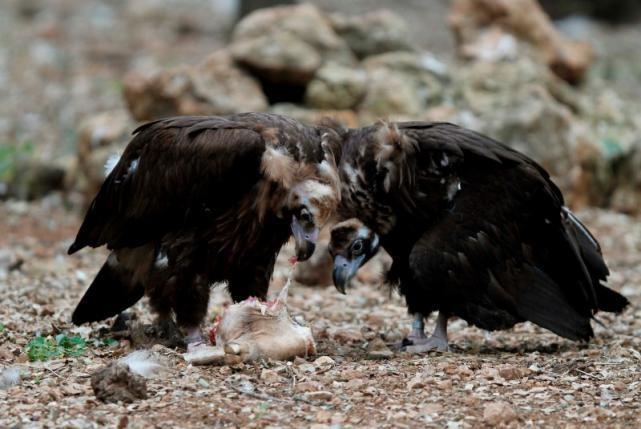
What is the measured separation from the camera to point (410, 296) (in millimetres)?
5812

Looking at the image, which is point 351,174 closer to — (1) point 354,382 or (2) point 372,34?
(1) point 354,382

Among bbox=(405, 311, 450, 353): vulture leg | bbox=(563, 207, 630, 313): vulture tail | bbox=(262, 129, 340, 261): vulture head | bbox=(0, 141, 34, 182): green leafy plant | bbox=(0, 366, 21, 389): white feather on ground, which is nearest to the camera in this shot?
bbox=(0, 366, 21, 389): white feather on ground

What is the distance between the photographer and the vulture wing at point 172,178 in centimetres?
518

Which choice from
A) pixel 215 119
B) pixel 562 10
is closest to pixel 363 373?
pixel 215 119

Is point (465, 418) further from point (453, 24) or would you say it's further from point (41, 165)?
point (453, 24)

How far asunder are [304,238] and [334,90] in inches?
207

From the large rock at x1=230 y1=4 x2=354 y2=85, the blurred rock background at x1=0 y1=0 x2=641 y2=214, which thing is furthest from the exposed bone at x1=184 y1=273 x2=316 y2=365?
the large rock at x1=230 y1=4 x2=354 y2=85

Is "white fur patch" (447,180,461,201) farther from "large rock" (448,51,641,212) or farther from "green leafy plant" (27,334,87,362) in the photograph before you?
"large rock" (448,51,641,212)

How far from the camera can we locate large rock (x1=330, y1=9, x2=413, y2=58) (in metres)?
11.2

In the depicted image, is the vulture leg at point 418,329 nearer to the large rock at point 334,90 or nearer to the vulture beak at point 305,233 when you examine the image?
the vulture beak at point 305,233

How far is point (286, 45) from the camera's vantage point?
33.6 feet

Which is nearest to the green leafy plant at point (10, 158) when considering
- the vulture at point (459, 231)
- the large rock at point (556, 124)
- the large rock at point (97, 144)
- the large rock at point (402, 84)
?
the large rock at point (97, 144)

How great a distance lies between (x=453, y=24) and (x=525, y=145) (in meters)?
2.71

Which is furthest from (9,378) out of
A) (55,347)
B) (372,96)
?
(372,96)
